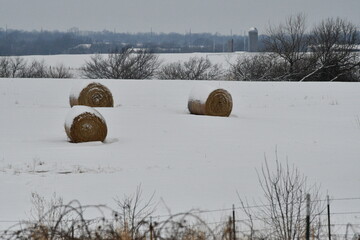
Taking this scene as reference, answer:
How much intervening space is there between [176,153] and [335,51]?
39.2 metres

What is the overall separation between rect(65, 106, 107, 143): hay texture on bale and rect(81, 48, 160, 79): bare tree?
50.4m

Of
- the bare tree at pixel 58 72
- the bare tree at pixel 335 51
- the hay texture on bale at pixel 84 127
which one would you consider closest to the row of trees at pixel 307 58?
the bare tree at pixel 335 51

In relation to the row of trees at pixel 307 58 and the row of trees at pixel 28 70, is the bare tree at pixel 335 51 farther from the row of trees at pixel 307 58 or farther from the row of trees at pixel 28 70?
the row of trees at pixel 28 70

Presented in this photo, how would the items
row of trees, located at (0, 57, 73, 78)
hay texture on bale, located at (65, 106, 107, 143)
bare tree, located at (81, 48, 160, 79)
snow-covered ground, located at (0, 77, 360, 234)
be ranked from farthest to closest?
row of trees, located at (0, 57, 73, 78)
bare tree, located at (81, 48, 160, 79)
hay texture on bale, located at (65, 106, 107, 143)
snow-covered ground, located at (0, 77, 360, 234)

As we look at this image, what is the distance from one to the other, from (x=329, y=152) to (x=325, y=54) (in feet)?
124

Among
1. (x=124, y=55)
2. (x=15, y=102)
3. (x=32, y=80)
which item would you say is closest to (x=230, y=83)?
(x=32, y=80)

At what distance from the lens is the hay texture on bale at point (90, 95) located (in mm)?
24344

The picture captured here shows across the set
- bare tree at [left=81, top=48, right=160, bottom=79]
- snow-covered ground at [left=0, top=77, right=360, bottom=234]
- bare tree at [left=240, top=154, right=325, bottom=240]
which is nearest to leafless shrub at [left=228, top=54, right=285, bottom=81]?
bare tree at [left=81, top=48, right=160, bottom=79]

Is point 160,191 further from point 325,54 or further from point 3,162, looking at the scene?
point 325,54

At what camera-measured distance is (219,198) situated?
37.9ft

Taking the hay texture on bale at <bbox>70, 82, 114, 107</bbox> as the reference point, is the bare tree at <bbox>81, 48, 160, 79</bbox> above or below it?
above

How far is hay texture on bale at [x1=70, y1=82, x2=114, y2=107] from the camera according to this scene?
24344mm

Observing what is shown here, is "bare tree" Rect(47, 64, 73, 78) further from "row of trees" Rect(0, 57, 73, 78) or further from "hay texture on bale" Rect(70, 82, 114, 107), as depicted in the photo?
"hay texture on bale" Rect(70, 82, 114, 107)

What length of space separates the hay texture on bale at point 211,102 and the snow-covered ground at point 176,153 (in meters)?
0.60
